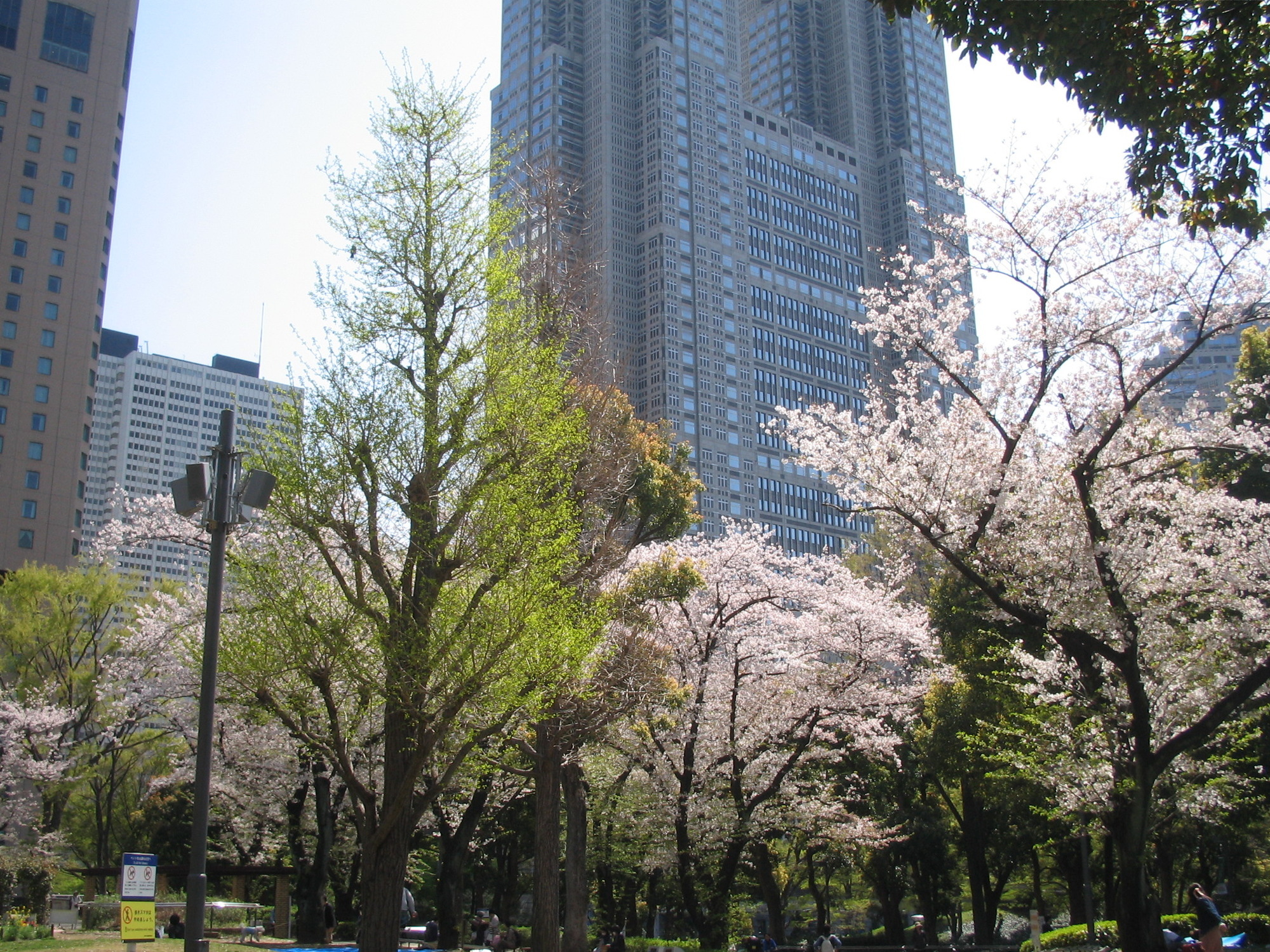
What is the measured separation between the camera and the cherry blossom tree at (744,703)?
22.1m

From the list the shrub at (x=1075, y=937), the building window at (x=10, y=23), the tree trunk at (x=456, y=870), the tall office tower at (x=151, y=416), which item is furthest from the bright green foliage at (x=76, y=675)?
the tall office tower at (x=151, y=416)

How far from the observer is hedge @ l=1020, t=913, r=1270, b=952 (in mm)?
20891

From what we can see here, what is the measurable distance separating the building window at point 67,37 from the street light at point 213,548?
74561 mm

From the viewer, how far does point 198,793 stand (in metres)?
9.86

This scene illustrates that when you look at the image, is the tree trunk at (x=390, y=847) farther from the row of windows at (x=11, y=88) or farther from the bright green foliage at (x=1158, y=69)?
the row of windows at (x=11, y=88)

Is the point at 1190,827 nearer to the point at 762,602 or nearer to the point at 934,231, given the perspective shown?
the point at 762,602

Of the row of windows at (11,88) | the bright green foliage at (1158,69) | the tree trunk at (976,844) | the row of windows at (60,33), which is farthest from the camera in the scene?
the row of windows at (60,33)

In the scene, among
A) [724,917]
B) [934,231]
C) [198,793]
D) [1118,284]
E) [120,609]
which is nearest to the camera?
[198,793]

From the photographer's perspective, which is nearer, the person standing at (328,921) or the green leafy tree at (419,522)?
the green leafy tree at (419,522)

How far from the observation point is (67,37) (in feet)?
235

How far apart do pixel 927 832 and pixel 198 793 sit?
2655cm

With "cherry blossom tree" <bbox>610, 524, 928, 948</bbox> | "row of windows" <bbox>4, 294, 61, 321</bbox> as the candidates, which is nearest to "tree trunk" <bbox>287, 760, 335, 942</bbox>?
"cherry blossom tree" <bbox>610, 524, 928, 948</bbox>

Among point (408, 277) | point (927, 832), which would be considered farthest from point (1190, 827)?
point (408, 277)

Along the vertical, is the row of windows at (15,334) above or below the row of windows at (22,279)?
below
